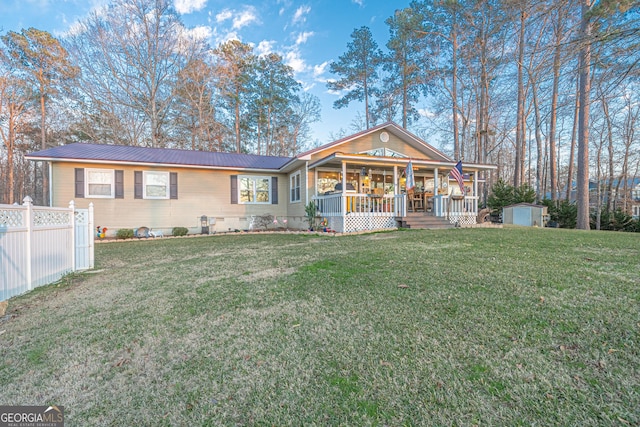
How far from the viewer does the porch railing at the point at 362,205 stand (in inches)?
381

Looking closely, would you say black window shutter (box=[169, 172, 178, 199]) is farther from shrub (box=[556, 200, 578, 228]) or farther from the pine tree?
shrub (box=[556, 200, 578, 228])

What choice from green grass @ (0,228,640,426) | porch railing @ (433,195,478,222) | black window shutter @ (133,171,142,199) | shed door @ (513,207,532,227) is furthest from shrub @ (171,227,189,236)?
shed door @ (513,207,532,227)

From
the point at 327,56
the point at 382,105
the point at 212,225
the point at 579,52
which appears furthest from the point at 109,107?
the point at 579,52

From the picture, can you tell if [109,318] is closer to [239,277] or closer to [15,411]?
[15,411]

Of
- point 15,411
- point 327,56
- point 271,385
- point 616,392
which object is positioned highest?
point 327,56

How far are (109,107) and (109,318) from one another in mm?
19779

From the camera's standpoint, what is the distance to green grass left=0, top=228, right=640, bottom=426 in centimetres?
141

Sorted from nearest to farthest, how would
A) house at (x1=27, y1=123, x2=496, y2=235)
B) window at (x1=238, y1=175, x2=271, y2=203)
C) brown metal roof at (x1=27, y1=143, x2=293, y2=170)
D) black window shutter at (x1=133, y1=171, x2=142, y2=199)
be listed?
house at (x1=27, y1=123, x2=496, y2=235) < brown metal roof at (x1=27, y1=143, x2=293, y2=170) < black window shutter at (x1=133, y1=171, x2=142, y2=199) < window at (x1=238, y1=175, x2=271, y2=203)

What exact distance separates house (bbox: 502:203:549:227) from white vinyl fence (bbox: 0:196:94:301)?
1644 cm

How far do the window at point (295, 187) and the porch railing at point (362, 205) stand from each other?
1.77 meters

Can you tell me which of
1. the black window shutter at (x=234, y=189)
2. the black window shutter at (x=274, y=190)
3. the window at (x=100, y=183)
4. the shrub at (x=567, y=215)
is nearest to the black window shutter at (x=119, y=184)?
the window at (x=100, y=183)

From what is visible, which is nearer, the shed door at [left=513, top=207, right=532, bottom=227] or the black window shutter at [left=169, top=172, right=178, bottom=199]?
the black window shutter at [left=169, top=172, right=178, bottom=199]

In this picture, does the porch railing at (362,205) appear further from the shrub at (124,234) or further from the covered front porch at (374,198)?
the shrub at (124,234)

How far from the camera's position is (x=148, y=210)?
1148 centimetres
